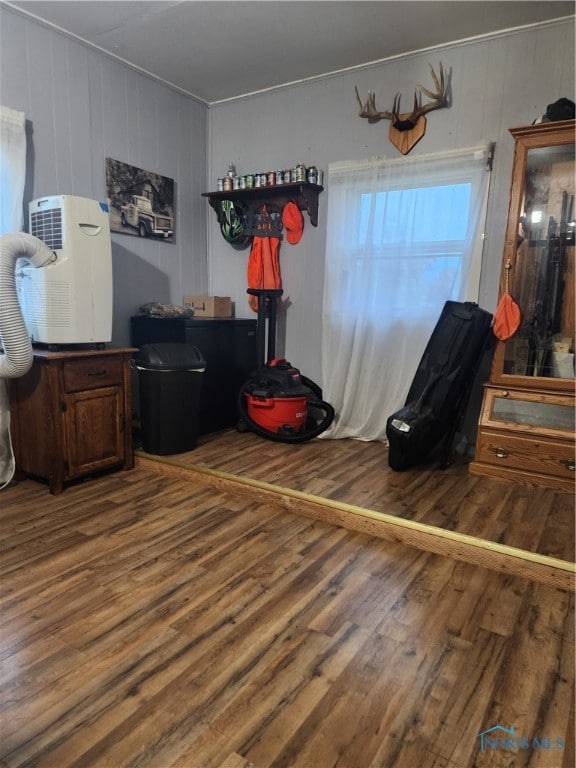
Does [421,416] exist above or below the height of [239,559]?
above

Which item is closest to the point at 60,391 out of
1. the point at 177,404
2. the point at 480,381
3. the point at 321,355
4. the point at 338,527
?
the point at 177,404

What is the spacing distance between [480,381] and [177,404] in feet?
6.74

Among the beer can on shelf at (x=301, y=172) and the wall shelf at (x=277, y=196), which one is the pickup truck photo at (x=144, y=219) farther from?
the beer can on shelf at (x=301, y=172)

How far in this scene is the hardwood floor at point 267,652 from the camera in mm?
1219

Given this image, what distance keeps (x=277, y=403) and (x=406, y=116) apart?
2.15m

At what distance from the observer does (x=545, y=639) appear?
1615 mm

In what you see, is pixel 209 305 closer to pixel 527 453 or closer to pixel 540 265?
pixel 540 265

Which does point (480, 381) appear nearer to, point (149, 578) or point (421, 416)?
point (421, 416)

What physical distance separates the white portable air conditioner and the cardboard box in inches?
46.6

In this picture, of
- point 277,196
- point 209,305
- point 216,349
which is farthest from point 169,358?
point 277,196

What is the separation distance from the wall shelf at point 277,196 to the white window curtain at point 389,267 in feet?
0.50

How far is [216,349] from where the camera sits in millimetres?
3691

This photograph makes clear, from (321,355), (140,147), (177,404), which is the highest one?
(140,147)

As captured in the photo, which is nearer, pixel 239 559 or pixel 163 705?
pixel 163 705
